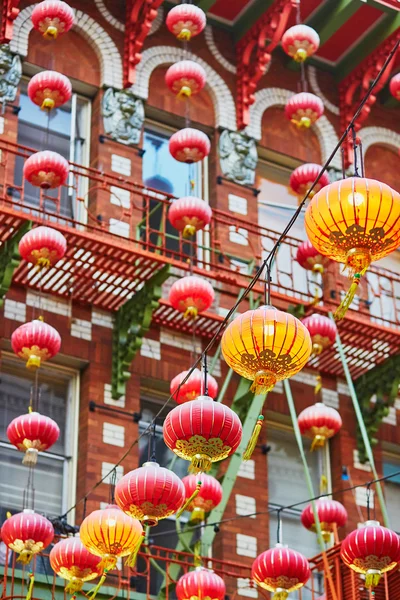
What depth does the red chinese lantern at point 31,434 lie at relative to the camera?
58.1ft

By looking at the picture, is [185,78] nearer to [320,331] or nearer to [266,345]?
[320,331]

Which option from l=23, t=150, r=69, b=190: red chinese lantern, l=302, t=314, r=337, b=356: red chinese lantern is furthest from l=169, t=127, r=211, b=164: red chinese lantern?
l=302, t=314, r=337, b=356: red chinese lantern

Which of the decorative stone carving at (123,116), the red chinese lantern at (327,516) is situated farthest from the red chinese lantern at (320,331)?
the decorative stone carving at (123,116)

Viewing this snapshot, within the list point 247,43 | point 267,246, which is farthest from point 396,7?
point 267,246

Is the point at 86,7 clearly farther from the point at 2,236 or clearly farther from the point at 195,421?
the point at 195,421

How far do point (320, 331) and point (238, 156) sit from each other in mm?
4590

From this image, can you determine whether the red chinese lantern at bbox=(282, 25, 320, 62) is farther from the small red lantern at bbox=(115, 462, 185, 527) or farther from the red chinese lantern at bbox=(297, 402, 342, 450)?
the small red lantern at bbox=(115, 462, 185, 527)

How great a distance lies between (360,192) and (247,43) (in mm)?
11442

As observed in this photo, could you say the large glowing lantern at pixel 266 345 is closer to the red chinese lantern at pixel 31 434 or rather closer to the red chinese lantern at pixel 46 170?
the red chinese lantern at pixel 31 434

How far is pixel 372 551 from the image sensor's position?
16.1 meters

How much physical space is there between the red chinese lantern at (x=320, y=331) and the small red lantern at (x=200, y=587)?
4133 mm

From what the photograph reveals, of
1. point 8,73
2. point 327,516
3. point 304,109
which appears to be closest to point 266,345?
point 327,516

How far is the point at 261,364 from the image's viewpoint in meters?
13.5

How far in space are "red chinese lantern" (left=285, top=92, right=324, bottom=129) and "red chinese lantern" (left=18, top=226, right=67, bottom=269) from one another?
16.9 ft
